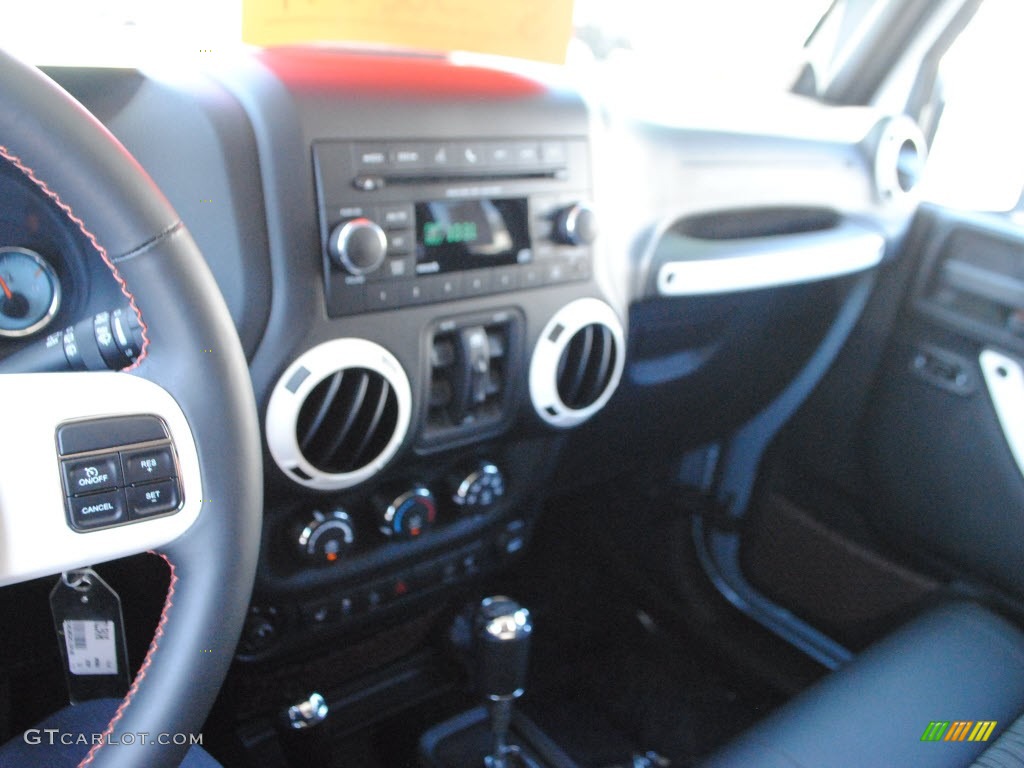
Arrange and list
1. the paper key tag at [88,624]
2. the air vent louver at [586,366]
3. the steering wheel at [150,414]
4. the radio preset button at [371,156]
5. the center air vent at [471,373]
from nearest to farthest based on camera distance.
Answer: the steering wheel at [150,414] → the paper key tag at [88,624] → the radio preset button at [371,156] → the center air vent at [471,373] → the air vent louver at [586,366]

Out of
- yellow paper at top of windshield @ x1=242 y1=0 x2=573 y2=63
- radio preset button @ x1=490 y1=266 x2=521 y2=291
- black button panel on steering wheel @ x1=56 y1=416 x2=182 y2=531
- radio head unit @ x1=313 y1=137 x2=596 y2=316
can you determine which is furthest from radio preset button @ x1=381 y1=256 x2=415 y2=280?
black button panel on steering wheel @ x1=56 y1=416 x2=182 y2=531

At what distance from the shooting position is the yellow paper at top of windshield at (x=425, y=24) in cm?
86

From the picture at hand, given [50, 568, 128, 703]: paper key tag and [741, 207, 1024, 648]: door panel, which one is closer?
[50, 568, 128, 703]: paper key tag

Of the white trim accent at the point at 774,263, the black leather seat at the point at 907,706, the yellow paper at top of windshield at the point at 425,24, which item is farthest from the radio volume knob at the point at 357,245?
the black leather seat at the point at 907,706

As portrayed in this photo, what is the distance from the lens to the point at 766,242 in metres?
1.23

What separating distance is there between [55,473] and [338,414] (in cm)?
34

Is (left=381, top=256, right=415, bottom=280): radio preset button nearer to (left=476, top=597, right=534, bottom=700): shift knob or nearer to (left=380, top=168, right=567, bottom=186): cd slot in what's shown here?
(left=380, top=168, right=567, bottom=186): cd slot

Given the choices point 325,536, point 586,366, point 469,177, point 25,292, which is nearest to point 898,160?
point 586,366

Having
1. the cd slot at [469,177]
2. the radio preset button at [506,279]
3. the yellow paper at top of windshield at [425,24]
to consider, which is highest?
the yellow paper at top of windshield at [425,24]

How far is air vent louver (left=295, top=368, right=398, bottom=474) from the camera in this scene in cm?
83

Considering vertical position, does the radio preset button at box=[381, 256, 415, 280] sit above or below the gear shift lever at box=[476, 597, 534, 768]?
above

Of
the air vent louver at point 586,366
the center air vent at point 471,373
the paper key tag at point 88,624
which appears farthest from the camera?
the air vent louver at point 586,366

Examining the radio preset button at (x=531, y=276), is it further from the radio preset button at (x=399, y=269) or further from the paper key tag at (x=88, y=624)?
the paper key tag at (x=88, y=624)

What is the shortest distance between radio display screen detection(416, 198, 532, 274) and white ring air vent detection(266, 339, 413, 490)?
11 centimetres
